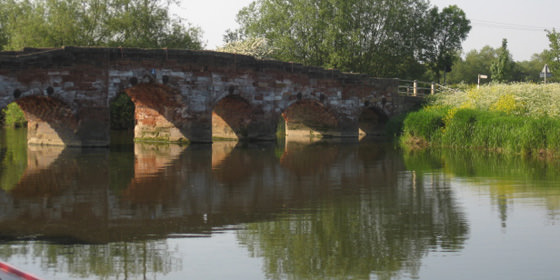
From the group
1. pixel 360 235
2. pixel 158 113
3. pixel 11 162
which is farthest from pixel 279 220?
pixel 158 113

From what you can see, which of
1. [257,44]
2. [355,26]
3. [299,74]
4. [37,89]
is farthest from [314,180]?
[355,26]

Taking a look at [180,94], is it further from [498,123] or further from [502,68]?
[502,68]

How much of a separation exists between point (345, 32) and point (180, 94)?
22.4 meters

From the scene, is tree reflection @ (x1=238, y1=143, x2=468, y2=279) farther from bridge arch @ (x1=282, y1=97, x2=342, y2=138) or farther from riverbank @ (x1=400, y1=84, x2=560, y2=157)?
bridge arch @ (x1=282, y1=97, x2=342, y2=138)

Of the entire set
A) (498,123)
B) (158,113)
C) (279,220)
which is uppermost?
(158,113)

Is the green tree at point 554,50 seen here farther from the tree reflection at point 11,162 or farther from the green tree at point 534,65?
the green tree at point 534,65

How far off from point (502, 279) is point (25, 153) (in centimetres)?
2039

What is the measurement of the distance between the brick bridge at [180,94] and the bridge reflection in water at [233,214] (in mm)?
3868

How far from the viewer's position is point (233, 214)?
1305 centimetres

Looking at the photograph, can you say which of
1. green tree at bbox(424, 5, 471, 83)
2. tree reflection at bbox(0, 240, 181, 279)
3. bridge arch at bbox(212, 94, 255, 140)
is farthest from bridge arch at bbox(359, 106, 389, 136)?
tree reflection at bbox(0, 240, 181, 279)

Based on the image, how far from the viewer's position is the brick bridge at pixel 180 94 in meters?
25.5

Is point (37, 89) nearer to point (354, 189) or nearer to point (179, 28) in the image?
point (354, 189)

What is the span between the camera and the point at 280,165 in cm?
2248

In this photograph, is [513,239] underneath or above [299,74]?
underneath
